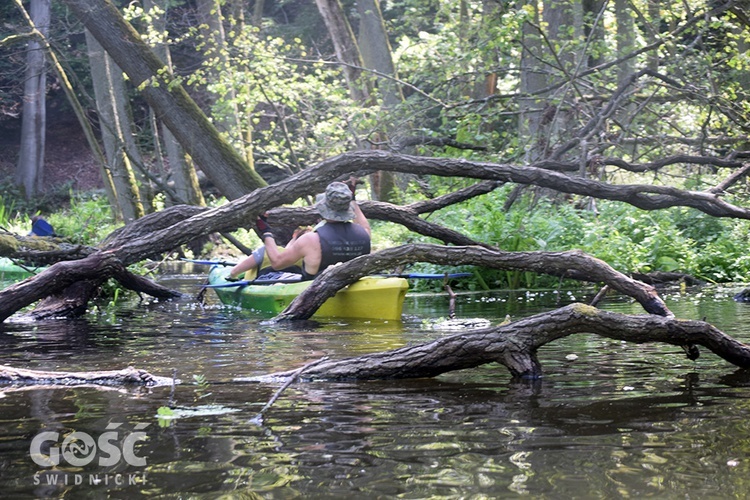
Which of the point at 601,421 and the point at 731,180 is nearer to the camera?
the point at 601,421

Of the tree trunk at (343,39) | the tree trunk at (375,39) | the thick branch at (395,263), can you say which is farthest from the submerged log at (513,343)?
the tree trunk at (375,39)

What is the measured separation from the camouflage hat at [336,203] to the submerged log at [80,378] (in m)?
4.51

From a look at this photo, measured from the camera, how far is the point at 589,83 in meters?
13.5

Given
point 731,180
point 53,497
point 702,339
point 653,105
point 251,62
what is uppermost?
point 251,62

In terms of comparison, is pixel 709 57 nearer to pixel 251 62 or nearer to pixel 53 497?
pixel 251 62

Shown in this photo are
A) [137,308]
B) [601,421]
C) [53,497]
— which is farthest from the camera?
[137,308]

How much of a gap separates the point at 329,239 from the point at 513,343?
4.90 metres

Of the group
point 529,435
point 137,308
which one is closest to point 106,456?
point 529,435

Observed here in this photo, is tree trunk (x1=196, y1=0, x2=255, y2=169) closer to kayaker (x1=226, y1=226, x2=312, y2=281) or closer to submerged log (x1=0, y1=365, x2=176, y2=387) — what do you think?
kayaker (x1=226, y1=226, x2=312, y2=281)

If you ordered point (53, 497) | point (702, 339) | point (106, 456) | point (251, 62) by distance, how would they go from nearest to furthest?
point (53, 497), point (106, 456), point (702, 339), point (251, 62)

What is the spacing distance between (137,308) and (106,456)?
25.5 feet

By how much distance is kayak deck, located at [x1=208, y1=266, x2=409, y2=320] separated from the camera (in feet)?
30.6

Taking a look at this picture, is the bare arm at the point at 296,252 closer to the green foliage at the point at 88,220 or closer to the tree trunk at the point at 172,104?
the tree trunk at the point at 172,104

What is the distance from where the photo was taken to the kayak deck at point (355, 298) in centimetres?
934
